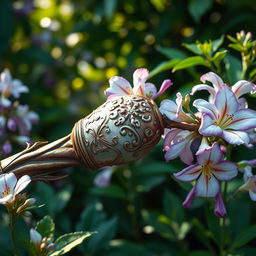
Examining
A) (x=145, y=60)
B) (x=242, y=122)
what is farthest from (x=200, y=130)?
(x=145, y=60)

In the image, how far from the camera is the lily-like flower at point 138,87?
105 centimetres

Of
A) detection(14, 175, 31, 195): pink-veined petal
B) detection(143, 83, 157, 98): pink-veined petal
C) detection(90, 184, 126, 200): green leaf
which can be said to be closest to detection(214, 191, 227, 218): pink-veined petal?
detection(143, 83, 157, 98): pink-veined petal

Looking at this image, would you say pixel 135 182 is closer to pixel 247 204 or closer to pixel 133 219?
pixel 133 219

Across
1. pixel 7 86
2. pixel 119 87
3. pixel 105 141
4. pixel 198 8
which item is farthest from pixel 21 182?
pixel 198 8

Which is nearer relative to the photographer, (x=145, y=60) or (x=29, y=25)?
(x=145, y=60)

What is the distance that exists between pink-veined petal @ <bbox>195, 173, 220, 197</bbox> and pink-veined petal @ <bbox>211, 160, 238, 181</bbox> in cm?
1

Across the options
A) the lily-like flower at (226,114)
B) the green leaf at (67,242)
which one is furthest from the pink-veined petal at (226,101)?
the green leaf at (67,242)

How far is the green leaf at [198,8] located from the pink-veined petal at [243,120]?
2.60 feet

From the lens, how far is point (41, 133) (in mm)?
2277

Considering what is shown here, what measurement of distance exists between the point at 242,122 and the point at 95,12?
127cm

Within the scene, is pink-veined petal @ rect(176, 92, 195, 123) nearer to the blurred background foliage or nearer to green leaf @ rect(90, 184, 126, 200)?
the blurred background foliage

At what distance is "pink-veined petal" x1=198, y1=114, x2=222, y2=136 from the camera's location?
3.01 feet

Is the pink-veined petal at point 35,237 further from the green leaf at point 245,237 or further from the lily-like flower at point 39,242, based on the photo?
the green leaf at point 245,237

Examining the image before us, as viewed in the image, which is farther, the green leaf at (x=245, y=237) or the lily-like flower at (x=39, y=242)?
the green leaf at (x=245, y=237)
